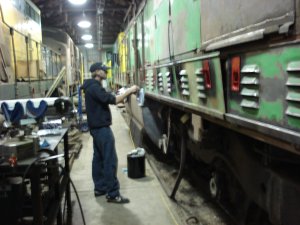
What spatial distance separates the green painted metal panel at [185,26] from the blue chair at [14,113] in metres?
1.48

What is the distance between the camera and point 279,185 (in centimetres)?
216

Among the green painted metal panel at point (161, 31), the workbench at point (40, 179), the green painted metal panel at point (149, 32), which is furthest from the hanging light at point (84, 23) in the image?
the workbench at point (40, 179)

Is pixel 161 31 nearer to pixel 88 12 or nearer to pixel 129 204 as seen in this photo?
pixel 129 204

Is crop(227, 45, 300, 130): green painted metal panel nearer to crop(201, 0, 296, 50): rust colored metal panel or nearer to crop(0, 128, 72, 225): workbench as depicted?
crop(201, 0, 296, 50): rust colored metal panel

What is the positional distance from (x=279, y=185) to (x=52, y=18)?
1713cm

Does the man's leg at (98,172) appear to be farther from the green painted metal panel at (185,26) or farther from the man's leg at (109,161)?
the green painted metal panel at (185,26)

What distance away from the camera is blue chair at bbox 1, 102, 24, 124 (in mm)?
2988

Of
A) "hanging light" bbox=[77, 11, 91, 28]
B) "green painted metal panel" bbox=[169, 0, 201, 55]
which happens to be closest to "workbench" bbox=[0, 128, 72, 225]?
"green painted metal panel" bbox=[169, 0, 201, 55]

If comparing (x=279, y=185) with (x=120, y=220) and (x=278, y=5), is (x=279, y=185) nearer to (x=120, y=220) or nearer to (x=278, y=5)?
(x=278, y=5)

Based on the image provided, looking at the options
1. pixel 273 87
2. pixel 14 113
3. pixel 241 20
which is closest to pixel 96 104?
pixel 14 113

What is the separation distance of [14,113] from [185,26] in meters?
1.63

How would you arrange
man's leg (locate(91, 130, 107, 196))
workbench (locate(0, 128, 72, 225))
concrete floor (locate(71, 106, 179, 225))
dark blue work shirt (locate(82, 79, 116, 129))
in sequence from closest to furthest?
workbench (locate(0, 128, 72, 225)) < concrete floor (locate(71, 106, 179, 225)) < dark blue work shirt (locate(82, 79, 116, 129)) < man's leg (locate(91, 130, 107, 196))

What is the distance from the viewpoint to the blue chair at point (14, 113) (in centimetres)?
299

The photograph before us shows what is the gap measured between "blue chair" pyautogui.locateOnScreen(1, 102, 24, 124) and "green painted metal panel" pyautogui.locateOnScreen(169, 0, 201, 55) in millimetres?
1476
